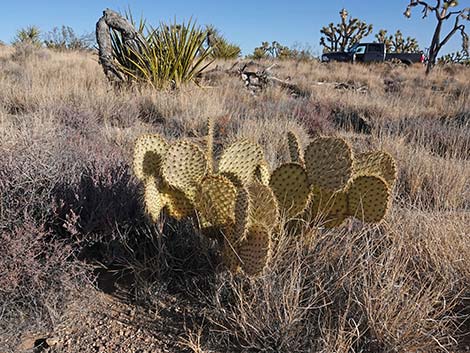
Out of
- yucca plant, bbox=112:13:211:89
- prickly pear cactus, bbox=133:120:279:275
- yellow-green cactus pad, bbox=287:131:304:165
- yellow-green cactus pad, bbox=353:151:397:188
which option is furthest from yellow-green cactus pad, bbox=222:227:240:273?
yucca plant, bbox=112:13:211:89

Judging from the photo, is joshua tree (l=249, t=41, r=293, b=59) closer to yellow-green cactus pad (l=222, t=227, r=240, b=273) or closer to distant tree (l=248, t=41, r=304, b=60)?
distant tree (l=248, t=41, r=304, b=60)

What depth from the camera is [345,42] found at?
34219mm

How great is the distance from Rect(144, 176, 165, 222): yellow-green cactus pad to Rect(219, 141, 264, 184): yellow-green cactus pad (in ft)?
1.38

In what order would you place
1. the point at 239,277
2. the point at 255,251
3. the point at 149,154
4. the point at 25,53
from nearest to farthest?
the point at 255,251, the point at 239,277, the point at 149,154, the point at 25,53

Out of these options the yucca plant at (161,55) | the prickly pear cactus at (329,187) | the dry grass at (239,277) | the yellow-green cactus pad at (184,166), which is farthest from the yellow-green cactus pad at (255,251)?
the yucca plant at (161,55)

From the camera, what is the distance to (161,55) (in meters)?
8.02

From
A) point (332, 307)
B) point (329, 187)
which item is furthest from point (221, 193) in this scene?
point (332, 307)

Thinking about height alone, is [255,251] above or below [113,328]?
above

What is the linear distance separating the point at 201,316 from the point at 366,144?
154 inches

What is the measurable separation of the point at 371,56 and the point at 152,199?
82.6ft

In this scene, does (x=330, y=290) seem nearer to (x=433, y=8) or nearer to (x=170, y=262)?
(x=170, y=262)

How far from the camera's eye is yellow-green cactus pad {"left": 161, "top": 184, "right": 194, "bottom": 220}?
2257 mm

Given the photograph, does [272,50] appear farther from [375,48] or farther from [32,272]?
[32,272]

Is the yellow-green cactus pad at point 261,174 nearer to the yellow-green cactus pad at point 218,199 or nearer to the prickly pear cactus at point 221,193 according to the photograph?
the prickly pear cactus at point 221,193
